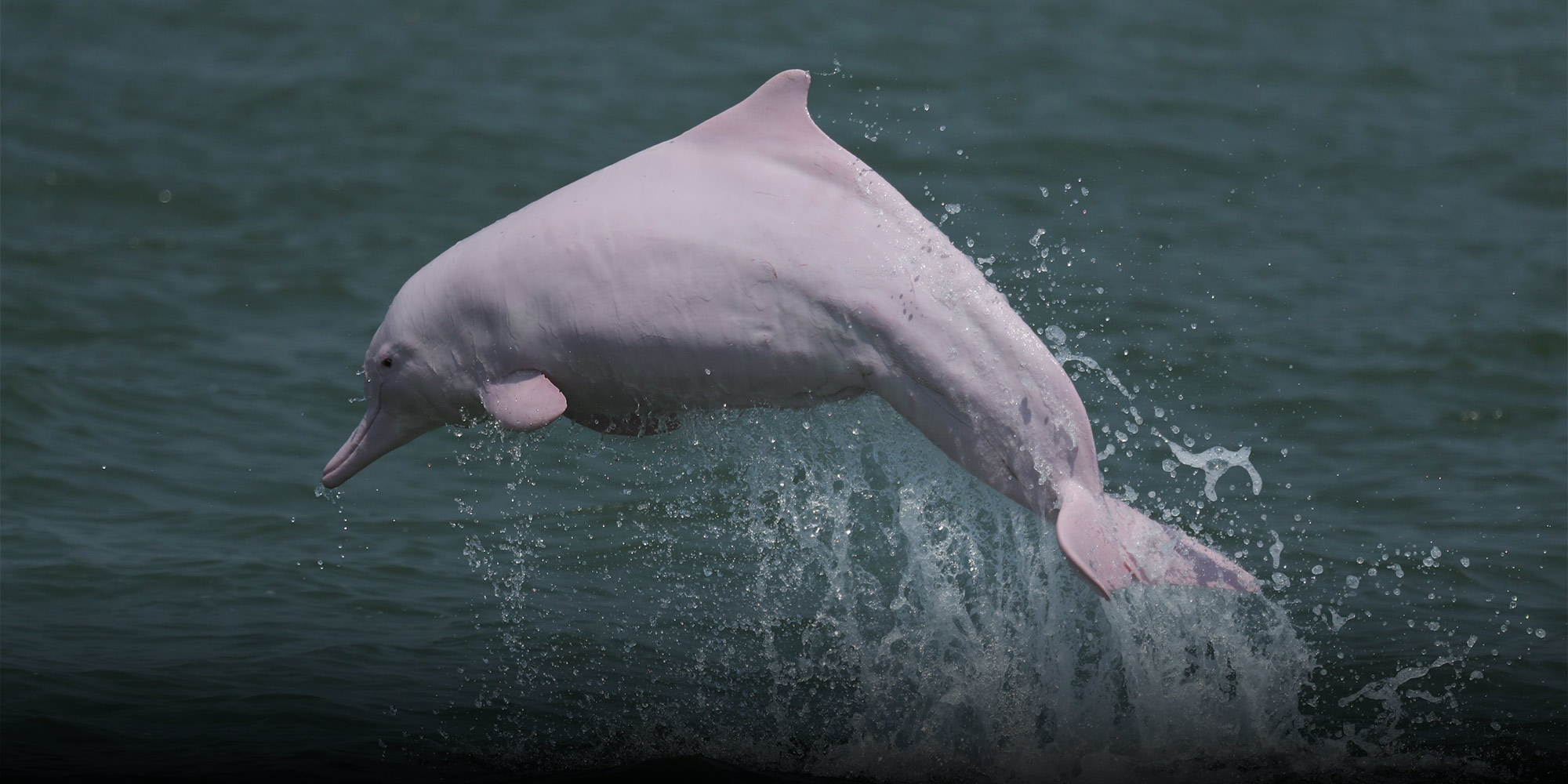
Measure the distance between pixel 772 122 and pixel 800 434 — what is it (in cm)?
217

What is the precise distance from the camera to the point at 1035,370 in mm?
6590

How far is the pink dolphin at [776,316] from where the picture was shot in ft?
21.5

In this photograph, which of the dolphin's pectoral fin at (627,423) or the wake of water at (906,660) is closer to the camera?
the dolphin's pectoral fin at (627,423)

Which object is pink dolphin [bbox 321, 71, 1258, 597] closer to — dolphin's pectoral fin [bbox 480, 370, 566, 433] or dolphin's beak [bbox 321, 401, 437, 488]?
dolphin's pectoral fin [bbox 480, 370, 566, 433]

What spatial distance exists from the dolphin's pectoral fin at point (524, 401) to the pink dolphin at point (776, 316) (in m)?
0.01

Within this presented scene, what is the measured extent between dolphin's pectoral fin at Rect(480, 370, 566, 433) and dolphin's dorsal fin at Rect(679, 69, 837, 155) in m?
1.21

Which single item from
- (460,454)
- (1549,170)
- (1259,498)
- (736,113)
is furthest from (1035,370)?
(1549,170)

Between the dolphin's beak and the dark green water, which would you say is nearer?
the dolphin's beak

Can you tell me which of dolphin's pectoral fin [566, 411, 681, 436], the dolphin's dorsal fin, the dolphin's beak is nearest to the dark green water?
dolphin's pectoral fin [566, 411, 681, 436]

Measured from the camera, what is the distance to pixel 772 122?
6820 millimetres

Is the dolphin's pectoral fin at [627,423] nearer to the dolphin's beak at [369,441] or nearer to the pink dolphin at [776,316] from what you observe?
the pink dolphin at [776,316]

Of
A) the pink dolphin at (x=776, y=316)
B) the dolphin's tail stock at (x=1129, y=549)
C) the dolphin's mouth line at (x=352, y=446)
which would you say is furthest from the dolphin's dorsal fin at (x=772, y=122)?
the dolphin's mouth line at (x=352, y=446)

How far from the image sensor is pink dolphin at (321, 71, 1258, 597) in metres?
6.55

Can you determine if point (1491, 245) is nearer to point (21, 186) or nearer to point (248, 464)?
point (248, 464)
